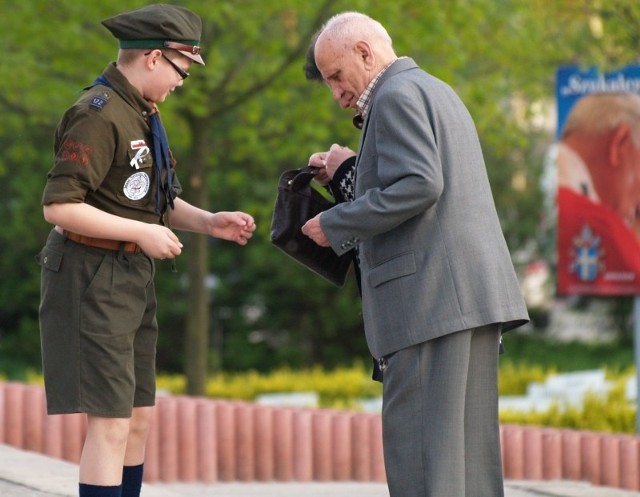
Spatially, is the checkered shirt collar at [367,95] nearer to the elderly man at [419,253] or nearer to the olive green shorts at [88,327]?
the elderly man at [419,253]

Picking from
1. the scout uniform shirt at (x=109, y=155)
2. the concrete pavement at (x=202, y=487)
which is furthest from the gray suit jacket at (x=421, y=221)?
the concrete pavement at (x=202, y=487)

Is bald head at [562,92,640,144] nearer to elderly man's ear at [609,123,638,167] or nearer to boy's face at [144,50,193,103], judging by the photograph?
elderly man's ear at [609,123,638,167]

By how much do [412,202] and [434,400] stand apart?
22.0 inches

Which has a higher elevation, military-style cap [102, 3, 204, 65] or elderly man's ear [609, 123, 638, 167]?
elderly man's ear [609, 123, 638, 167]

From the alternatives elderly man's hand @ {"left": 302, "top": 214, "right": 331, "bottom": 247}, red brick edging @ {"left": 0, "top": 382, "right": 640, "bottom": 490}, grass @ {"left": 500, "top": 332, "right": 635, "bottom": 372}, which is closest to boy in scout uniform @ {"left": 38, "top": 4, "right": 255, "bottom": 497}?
elderly man's hand @ {"left": 302, "top": 214, "right": 331, "bottom": 247}

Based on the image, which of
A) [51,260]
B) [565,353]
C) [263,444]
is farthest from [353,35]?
[565,353]

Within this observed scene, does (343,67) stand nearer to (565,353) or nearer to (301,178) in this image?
(301,178)

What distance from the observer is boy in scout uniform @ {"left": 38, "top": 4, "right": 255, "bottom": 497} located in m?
3.79

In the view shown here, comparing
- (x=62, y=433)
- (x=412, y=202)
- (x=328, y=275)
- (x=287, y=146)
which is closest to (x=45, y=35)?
(x=287, y=146)

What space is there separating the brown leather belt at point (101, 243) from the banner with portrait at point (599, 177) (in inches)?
198

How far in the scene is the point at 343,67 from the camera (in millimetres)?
3900

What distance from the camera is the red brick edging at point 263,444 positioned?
680 cm

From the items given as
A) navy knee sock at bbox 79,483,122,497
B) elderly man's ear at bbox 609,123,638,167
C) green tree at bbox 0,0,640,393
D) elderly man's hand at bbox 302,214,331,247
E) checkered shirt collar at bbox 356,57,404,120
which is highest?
green tree at bbox 0,0,640,393

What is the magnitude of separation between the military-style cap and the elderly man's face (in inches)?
15.2
